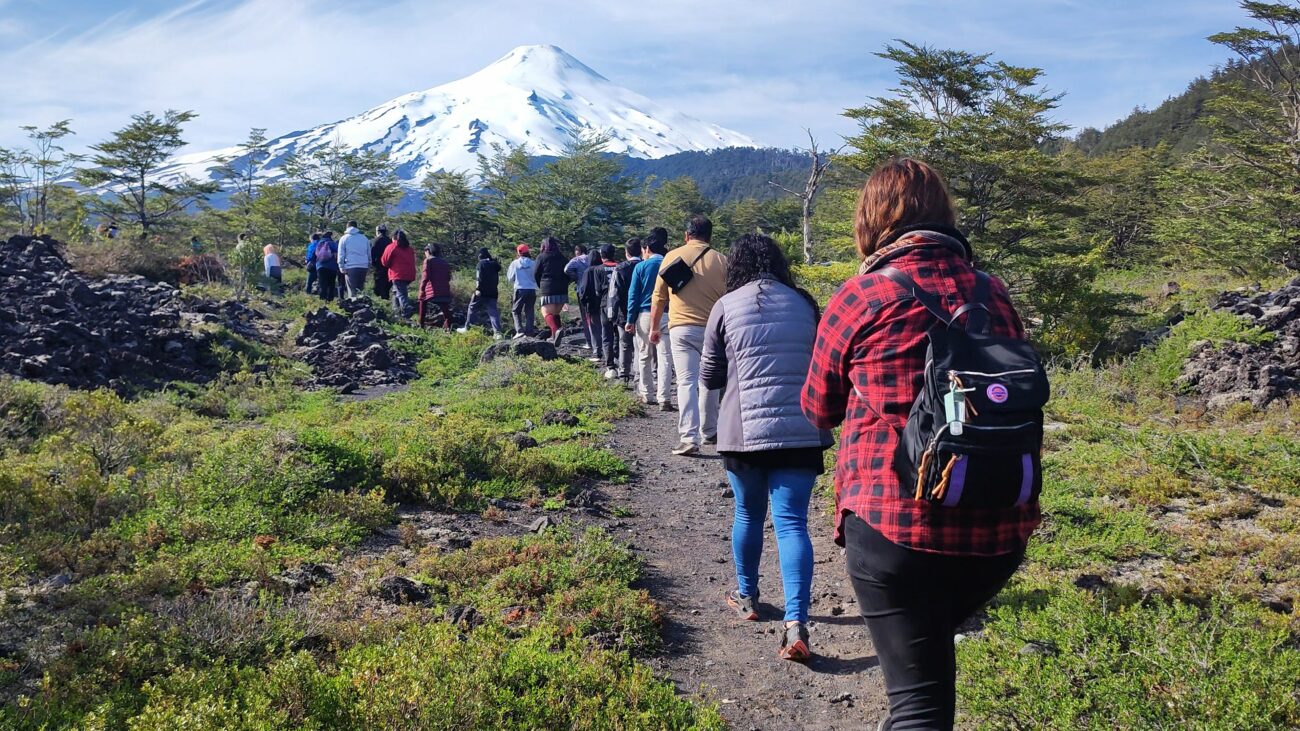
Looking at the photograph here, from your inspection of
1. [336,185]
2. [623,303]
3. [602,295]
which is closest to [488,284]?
[602,295]

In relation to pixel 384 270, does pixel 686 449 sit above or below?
below

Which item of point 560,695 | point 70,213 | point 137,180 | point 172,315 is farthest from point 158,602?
point 70,213

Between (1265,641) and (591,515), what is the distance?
3.78m

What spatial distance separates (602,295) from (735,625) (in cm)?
808

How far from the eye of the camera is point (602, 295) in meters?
11.6

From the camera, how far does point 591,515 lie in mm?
5570

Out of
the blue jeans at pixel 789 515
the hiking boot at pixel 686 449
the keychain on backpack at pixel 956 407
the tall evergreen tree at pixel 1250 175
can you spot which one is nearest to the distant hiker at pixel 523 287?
the hiking boot at pixel 686 449

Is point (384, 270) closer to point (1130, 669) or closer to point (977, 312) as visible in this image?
point (1130, 669)

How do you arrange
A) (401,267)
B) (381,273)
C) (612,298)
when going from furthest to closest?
(381,273), (401,267), (612,298)

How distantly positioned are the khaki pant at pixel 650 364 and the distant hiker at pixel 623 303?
56 centimetres

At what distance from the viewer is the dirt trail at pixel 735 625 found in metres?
3.24

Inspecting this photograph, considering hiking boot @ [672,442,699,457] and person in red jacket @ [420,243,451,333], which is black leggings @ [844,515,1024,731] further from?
person in red jacket @ [420,243,451,333]

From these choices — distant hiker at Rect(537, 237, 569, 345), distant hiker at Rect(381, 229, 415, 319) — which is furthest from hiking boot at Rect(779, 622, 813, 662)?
distant hiker at Rect(381, 229, 415, 319)

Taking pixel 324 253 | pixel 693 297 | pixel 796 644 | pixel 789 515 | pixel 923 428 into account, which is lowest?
pixel 796 644
